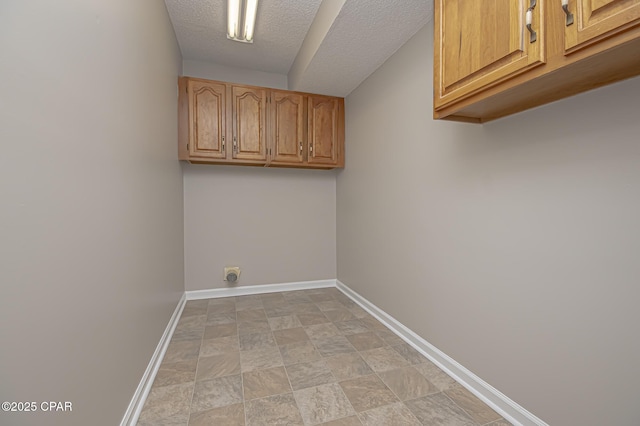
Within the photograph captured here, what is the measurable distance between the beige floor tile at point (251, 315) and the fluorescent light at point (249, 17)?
8.79 ft

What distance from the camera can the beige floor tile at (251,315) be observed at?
104 inches

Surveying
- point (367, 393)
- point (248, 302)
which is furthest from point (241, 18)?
point (367, 393)

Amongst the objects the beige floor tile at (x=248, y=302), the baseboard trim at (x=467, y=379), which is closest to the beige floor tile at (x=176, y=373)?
the beige floor tile at (x=248, y=302)

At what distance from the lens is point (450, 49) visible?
1.34 m

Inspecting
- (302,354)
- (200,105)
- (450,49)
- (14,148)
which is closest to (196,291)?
(302,354)

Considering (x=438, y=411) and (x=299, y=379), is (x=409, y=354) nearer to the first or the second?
(x=438, y=411)

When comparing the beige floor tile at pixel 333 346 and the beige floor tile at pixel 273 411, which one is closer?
the beige floor tile at pixel 273 411

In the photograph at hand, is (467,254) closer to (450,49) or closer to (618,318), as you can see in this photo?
(618,318)

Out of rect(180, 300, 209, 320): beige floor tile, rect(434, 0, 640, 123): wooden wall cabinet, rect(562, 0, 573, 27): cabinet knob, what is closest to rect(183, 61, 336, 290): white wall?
rect(180, 300, 209, 320): beige floor tile

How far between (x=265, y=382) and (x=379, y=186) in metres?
1.89

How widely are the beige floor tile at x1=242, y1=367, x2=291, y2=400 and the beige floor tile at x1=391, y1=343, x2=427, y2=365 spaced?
886 millimetres

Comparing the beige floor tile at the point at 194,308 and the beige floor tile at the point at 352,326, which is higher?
the beige floor tile at the point at 194,308

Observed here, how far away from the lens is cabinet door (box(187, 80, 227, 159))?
2.81 m

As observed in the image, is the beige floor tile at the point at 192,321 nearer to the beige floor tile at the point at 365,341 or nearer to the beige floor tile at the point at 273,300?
the beige floor tile at the point at 273,300
